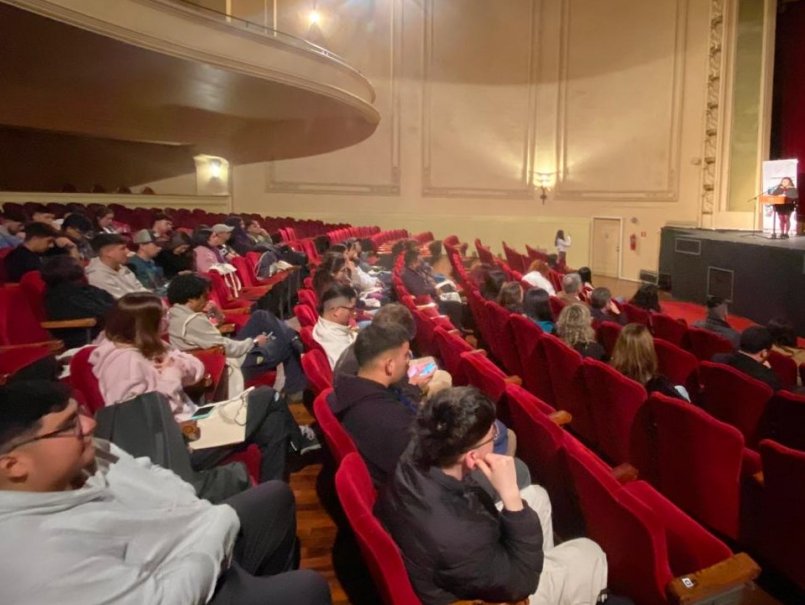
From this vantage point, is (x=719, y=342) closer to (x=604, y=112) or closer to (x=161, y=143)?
(x=604, y=112)

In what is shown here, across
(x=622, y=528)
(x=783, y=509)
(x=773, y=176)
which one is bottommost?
(x=783, y=509)

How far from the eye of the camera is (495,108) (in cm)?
944

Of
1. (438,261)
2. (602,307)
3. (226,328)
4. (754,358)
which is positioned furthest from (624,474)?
(438,261)

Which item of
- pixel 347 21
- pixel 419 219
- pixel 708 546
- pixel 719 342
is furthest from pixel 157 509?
pixel 347 21

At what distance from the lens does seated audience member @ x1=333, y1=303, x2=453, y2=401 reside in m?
1.82

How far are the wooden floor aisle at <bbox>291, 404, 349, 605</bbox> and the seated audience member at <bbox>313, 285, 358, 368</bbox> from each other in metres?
0.43

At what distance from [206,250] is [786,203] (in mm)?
5559

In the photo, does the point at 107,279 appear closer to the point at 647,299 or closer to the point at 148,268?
the point at 148,268

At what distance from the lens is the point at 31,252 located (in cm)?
332

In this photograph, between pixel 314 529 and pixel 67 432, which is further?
pixel 314 529

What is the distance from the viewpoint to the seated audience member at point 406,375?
1822 mm

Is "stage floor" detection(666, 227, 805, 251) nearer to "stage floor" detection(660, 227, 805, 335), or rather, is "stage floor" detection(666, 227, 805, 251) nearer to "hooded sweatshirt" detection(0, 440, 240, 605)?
"stage floor" detection(660, 227, 805, 335)

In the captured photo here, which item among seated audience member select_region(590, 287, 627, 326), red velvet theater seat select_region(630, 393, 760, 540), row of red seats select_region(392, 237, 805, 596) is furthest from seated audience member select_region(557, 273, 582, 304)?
red velvet theater seat select_region(630, 393, 760, 540)

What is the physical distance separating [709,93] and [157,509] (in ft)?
28.7
